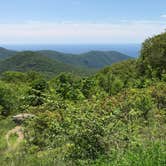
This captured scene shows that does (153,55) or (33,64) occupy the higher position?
(153,55)

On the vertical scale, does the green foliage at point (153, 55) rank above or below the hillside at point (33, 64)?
above

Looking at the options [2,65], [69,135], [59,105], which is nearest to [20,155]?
[69,135]

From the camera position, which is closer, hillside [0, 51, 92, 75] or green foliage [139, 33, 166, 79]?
green foliage [139, 33, 166, 79]

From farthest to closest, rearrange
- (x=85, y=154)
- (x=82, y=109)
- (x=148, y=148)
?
(x=82, y=109)
(x=85, y=154)
(x=148, y=148)

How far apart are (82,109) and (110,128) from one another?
992 mm

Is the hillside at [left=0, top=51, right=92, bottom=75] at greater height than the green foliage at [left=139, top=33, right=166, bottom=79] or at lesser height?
lesser

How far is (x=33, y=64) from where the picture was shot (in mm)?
142250

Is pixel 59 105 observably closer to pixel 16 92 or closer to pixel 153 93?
pixel 153 93

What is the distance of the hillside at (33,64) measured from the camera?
135m

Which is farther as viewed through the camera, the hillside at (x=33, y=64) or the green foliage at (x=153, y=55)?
the hillside at (x=33, y=64)

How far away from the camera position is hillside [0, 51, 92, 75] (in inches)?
5333

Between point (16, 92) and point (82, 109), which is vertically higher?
point (82, 109)

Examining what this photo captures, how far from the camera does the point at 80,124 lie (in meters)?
5.30

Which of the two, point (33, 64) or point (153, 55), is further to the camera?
point (33, 64)
